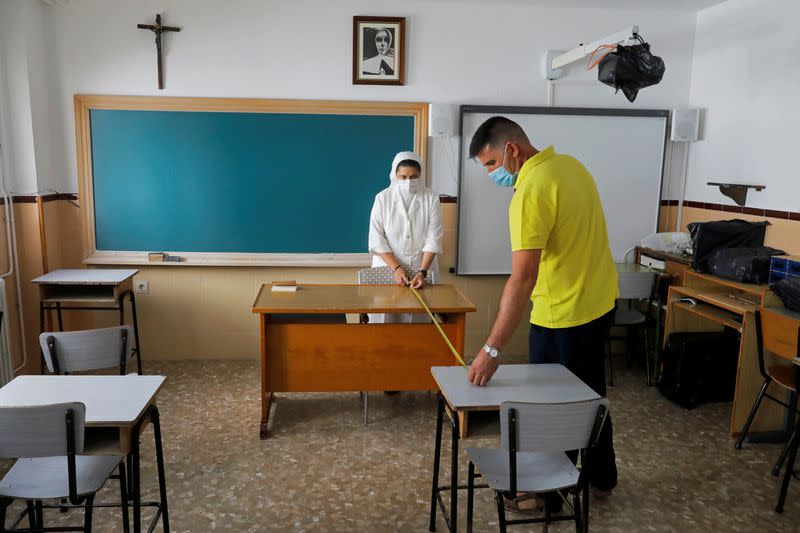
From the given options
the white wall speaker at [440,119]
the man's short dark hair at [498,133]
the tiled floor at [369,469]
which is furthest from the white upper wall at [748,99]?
the man's short dark hair at [498,133]

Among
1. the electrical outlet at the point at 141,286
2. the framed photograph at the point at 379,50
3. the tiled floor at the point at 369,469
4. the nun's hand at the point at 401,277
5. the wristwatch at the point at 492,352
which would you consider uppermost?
the framed photograph at the point at 379,50

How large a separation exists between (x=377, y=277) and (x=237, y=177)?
1429 millimetres

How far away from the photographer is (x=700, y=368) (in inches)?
161

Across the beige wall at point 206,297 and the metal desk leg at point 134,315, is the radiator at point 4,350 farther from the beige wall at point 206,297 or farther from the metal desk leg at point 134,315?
the beige wall at point 206,297

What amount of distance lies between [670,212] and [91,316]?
4.67 m

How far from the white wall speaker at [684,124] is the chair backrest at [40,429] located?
4470 millimetres

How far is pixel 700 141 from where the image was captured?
4844 mm

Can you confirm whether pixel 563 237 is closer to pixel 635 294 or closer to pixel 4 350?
pixel 635 294

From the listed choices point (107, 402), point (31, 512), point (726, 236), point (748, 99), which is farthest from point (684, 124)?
point (31, 512)

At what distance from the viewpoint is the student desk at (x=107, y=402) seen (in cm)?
203

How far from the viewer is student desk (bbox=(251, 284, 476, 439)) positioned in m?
3.55

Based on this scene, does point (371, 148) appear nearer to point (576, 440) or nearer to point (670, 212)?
point (670, 212)

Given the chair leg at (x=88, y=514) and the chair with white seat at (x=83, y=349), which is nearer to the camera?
the chair leg at (x=88, y=514)

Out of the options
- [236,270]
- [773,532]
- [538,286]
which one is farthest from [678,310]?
[236,270]
